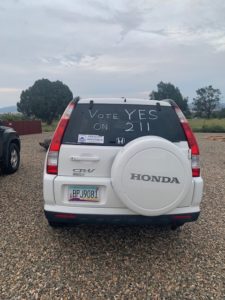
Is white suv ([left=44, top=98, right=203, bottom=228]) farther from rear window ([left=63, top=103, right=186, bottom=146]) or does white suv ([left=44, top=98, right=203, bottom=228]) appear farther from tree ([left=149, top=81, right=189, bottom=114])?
tree ([left=149, top=81, right=189, bottom=114])

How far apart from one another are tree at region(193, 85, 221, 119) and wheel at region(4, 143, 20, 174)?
75221mm

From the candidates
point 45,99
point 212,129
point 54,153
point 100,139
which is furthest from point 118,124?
point 45,99

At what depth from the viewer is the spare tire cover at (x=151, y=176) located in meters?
2.53

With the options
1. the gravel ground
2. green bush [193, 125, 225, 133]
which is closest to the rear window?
the gravel ground

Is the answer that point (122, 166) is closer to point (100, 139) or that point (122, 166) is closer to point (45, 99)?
point (100, 139)

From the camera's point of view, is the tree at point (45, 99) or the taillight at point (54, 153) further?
the tree at point (45, 99)

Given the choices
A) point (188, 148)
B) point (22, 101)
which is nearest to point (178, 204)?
point (188, 148)

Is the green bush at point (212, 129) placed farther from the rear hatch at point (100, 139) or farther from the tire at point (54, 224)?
the tire at point (54, 224)

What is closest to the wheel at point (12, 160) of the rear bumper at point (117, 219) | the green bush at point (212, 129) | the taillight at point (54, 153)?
the taillight at point (54, 153)

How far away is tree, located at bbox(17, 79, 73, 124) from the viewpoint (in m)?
43.1

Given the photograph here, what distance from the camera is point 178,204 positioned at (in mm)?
2611

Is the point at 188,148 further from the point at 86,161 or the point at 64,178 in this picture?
the point at 64,178

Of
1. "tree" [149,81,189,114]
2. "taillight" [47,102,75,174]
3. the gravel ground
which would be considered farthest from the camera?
"tree" [149,81,189,114]

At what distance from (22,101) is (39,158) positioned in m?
38.5
